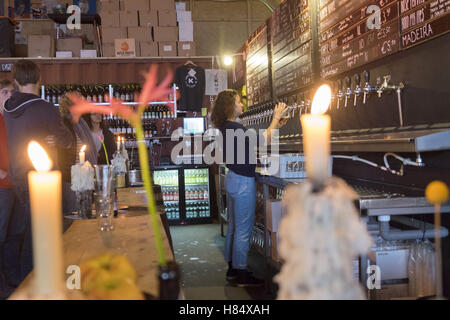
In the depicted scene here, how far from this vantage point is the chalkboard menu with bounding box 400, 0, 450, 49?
254cm

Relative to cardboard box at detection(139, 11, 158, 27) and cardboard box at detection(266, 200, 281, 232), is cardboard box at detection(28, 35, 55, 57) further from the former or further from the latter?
cardboard box at detection(266, 200, 281, 232)

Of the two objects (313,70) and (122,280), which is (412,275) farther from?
(313,70)

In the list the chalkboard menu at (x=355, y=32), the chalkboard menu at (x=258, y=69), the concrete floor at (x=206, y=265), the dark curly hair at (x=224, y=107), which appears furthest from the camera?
the chalkboard menu at (x=258, y=69)

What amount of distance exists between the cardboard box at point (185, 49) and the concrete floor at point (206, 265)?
135 inches

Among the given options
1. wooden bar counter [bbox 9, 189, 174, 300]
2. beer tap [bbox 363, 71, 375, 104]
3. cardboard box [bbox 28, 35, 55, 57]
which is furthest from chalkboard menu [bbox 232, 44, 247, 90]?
wooden bar counter [bbox 9, 189, 174, 300]

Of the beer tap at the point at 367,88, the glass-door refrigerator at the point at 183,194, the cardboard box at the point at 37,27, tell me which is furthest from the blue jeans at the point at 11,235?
the cardboard box at the point at 37,27

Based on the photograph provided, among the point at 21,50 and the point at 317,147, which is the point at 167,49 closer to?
the point at 21,50

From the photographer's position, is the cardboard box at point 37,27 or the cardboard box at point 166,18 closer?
the cardboard box at point 166,18

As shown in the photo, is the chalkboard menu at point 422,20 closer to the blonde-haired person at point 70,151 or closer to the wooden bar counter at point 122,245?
the wooden bar counter at point 122,245

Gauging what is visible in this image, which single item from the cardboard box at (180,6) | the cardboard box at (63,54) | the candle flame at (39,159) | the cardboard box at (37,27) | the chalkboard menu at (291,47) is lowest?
the candle flame at (39,159)

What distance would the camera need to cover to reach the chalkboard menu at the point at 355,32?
10.3 ft

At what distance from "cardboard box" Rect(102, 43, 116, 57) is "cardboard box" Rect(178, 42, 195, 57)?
126 centimetres

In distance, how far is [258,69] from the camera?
6.63m
